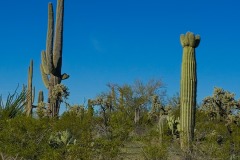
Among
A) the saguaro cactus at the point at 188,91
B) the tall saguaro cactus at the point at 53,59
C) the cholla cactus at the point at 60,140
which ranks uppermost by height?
the tall saguaro cactus at the point at 53,59

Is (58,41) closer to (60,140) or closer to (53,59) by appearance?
(53,59)

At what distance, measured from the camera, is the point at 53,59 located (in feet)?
58.6

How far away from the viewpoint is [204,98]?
1753 cm

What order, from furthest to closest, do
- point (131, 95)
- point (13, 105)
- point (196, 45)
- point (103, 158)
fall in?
point (131, 95) → point (196, 45) → point (103, 158) → point (13, 105)

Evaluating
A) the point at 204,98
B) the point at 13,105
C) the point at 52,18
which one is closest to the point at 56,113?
the point at 52,18

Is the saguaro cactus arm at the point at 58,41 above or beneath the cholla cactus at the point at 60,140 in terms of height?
above

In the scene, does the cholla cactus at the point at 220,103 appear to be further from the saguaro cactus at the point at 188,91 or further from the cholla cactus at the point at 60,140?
the cholla cactus at the point at 60,140

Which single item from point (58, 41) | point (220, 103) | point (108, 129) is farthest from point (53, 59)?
point (220, 103)

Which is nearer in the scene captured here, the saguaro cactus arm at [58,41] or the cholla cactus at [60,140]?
the cholla cactus at [60,140]

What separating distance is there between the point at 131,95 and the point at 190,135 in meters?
24.3

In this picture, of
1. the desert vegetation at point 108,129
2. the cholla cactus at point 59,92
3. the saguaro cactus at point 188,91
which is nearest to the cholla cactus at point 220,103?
the desert vegetation at point 108,129

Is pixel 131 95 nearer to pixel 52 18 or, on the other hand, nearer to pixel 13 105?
pixel 52 18

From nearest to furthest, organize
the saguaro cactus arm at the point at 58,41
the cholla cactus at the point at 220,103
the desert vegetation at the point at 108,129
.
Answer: the desert vegetation at the point at 108,129
the cholla cactus at the point at 220,103
the saguaro cactus arm at the point at 58,41

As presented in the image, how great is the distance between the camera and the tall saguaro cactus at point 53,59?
17.8m
